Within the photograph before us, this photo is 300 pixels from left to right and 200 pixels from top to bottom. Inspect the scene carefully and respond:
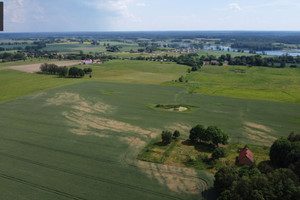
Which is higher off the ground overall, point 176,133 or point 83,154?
point 176,133

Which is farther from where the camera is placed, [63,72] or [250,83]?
[63,72]

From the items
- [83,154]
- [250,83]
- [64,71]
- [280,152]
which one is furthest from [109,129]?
[64,71]

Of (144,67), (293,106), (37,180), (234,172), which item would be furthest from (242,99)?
(144,67)

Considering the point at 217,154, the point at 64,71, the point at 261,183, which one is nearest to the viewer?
the point at 261,183

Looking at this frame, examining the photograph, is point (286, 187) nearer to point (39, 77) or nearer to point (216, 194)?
point (216, 194)

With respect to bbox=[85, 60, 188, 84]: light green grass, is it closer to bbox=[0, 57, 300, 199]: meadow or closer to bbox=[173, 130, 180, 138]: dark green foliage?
bbox=[0, 57, 300, 199]: meadow

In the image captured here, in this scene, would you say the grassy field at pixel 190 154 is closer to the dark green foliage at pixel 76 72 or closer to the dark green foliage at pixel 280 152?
the dark green foliage at pixel 280 152

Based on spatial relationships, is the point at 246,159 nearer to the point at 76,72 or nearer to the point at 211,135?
the point at 211,135
